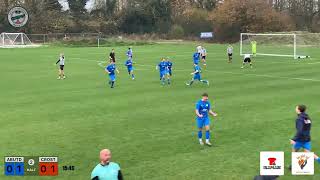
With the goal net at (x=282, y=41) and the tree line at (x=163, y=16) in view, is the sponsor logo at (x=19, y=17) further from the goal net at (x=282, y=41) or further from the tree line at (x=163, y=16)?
the goal net at (x=282, y=41)

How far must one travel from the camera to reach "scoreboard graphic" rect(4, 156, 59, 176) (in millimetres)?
12578

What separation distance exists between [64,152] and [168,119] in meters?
5.96

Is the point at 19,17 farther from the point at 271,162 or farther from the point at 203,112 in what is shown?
the point at 271,162

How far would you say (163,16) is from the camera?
367 ft

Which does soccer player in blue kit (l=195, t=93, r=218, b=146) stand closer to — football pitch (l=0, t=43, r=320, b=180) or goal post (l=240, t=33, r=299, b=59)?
football pitch (l=0, t=43, r=320, b=180)

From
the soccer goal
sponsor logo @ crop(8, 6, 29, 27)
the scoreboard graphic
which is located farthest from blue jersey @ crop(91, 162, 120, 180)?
sponsor logo @ crop(8, 6, 29, 27)

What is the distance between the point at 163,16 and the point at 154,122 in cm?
9437

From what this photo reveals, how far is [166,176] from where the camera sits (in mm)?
12539

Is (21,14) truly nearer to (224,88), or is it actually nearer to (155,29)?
(155,29)

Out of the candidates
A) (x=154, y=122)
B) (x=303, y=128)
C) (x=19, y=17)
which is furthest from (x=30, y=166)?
(x=19, y=17)

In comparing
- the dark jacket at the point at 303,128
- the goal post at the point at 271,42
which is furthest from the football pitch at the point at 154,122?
the goal post at the point at 271,42

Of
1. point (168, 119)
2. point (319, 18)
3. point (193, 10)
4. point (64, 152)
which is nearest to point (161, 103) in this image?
point (168, 119)

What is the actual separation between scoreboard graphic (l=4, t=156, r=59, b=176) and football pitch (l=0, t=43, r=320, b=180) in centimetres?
29

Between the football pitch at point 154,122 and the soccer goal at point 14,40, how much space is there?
52695mm
